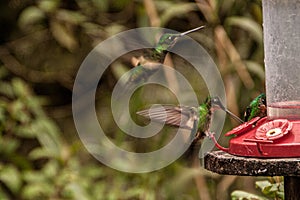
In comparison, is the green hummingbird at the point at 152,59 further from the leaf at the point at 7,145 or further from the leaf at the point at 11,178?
the leaf at the point at 7,145

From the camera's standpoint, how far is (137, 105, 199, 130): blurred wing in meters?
2.21

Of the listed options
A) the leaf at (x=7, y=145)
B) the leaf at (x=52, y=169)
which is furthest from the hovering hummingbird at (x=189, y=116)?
the leaf at (x=7, y=145)

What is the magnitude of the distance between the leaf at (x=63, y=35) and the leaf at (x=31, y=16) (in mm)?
90

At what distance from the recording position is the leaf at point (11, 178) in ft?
13.3

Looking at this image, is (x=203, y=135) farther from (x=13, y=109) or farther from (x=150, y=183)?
(x=13, y=109)

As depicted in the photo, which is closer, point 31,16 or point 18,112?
point 18,112

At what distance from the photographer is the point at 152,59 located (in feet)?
9.36

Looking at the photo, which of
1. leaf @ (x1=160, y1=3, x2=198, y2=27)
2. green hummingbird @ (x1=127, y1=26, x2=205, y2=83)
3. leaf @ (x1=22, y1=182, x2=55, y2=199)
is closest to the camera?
green hummingbird @ (x1=127, y1=26, x2=205, y2=83)

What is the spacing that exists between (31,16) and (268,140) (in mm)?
2976

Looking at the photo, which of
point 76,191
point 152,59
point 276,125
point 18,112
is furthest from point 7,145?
point 276,125

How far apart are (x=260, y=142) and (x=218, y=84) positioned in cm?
172

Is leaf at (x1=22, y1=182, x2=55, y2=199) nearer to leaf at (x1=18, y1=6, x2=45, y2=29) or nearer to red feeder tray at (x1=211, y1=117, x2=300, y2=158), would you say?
leaf at (x1=18, y1=6, x2=45, y2=29)

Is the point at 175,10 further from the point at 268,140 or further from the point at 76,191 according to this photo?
the point at 268,140

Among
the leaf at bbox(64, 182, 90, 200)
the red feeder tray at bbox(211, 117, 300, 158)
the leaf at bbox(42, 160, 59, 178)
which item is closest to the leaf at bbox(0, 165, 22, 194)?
the leaf at bbox(42, 160, 59, 178)
